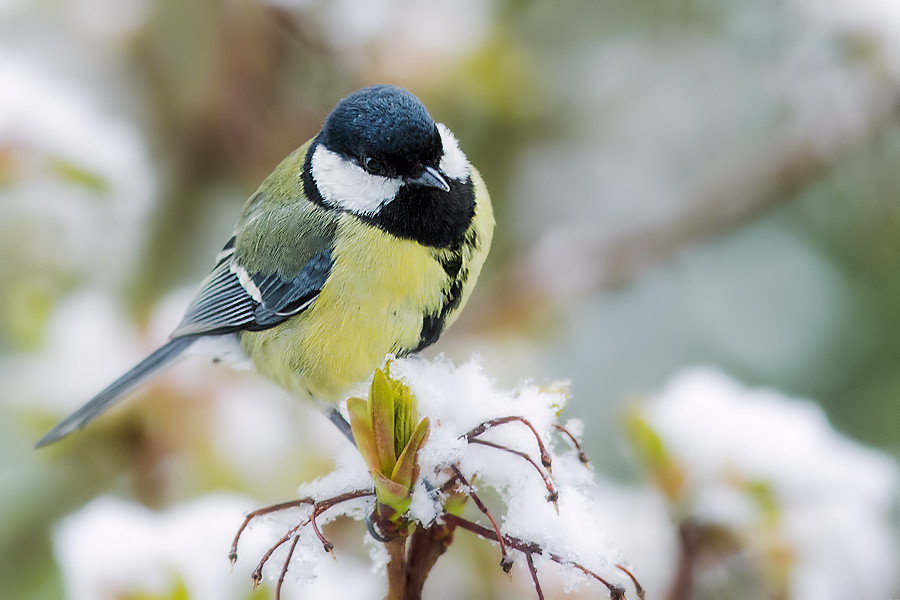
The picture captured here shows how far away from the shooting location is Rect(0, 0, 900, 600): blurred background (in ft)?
3.43

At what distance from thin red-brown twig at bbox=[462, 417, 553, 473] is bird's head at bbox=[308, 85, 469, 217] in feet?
1.04

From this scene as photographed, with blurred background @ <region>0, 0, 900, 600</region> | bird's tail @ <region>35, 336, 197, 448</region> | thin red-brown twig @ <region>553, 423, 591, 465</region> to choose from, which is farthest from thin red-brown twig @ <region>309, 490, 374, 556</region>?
bird's tail @ <region>35, 336, 197, 448</region>

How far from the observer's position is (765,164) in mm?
1356

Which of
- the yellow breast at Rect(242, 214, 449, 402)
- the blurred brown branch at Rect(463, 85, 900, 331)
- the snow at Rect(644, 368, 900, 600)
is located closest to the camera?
the snow at Rect(644, 368, 900, 600)

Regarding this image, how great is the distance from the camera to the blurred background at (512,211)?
3.43 ft

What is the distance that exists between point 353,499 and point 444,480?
59 mm

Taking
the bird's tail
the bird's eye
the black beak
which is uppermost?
the bird's eye

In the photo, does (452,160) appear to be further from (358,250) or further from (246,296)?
(246,296)

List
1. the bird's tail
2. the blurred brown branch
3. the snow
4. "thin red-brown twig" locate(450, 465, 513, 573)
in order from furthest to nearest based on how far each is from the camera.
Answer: the blurred brown branch → the bird's tail → the snow → "thin red-brown twig" locate(450, 465, 513, 573)

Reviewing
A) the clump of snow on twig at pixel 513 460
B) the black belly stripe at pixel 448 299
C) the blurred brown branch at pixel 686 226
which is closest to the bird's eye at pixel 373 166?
the black belly stripe at pixel 448 299

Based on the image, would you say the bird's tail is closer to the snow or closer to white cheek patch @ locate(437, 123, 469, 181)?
white cheek patch @ locate(437, 123, 469, 181)

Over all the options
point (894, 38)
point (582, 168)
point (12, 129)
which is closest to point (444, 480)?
point (12, 129)

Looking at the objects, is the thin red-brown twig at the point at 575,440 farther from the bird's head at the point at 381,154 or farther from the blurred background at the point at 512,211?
the bird's head at the point at 381,154

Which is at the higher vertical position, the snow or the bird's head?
the bird's head
